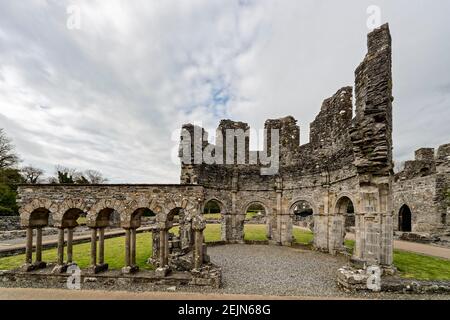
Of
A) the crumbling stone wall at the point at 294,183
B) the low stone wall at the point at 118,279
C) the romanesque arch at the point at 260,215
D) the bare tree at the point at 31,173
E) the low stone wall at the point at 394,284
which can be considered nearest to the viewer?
the low stone wall at the point at 394,284

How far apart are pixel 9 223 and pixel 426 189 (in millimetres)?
39890

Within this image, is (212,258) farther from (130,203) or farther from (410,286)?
(410,286)

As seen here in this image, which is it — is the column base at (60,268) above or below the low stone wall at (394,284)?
below

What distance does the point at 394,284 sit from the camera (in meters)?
7.92

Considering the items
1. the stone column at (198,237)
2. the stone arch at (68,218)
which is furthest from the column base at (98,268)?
the stone column at (198,237)

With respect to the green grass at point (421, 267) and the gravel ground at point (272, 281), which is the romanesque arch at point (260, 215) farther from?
the green grass at point (421, 267)

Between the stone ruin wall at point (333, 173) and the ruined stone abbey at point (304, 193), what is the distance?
0.15 feet

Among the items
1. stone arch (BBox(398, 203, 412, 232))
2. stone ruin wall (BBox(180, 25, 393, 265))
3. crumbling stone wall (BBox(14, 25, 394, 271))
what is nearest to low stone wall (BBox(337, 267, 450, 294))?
crumbling stone wall (BBox(14, 25, 394, 271))

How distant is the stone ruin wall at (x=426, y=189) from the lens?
18.2 m

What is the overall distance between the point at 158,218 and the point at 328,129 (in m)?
13.4

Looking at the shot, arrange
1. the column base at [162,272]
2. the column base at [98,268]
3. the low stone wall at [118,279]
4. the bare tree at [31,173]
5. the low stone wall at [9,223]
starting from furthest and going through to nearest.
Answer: the bare tree at [31,173]
the low stone wall at [9,223]
the column base at [98,268]
the column base at [162,272]
the low stone wall at [118,279]

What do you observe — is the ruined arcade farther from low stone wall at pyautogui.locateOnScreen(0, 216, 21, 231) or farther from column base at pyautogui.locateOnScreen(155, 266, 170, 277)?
low stone wall at pyautogui.locateOnScreen(0, 216, 21, 231)

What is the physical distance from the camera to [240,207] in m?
20.1
